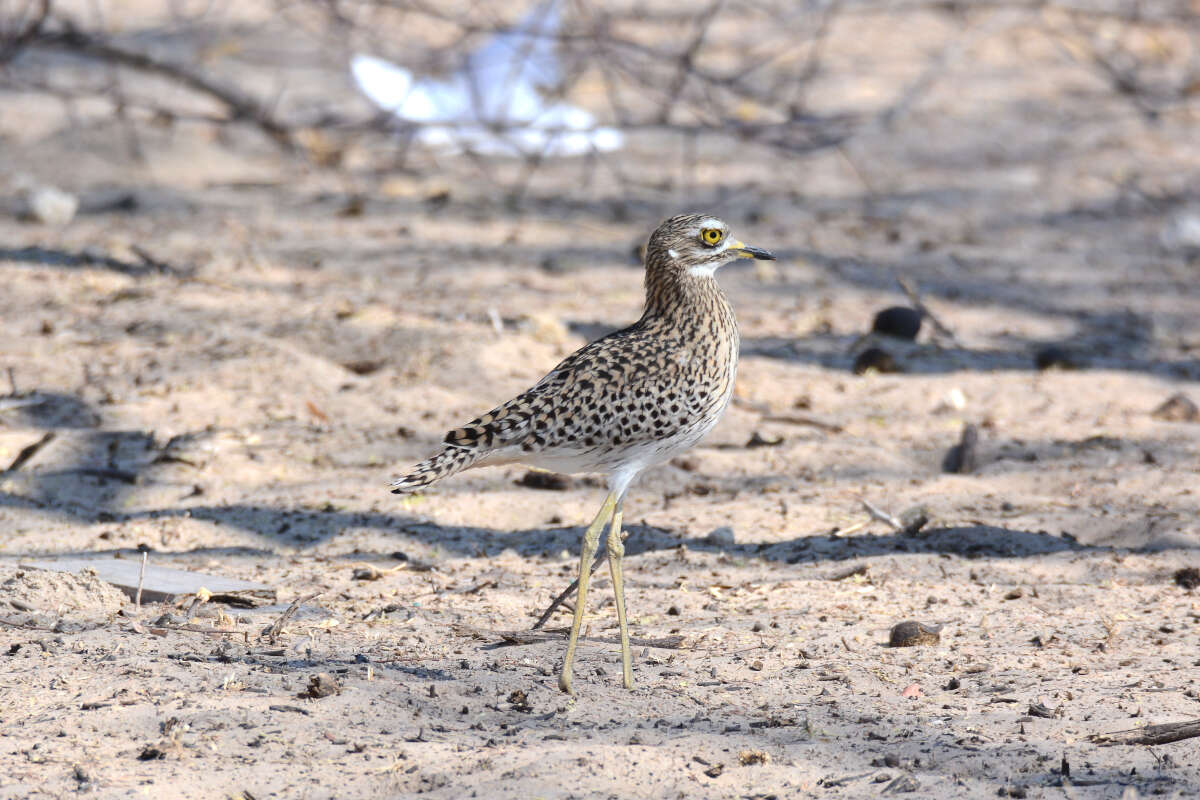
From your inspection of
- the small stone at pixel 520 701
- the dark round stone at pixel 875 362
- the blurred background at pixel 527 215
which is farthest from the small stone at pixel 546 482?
the small stone at pixel 520 701

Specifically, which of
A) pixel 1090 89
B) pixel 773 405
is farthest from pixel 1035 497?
pixel 1090 89

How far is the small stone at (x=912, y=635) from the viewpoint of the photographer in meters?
4.02

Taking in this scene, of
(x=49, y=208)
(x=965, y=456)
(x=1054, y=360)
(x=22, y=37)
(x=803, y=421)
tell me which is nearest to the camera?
(x=965, y=456)

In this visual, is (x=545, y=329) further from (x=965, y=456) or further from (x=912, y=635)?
(x=912, y=635)

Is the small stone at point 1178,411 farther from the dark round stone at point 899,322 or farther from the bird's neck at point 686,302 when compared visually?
the bird's neck at point 686,302

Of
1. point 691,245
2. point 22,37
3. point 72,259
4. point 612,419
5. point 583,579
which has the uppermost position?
point 691,245

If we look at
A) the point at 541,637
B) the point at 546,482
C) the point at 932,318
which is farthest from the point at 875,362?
the point at 541,637

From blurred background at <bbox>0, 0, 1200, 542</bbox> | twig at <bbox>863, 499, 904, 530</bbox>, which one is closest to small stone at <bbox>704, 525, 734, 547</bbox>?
twig at <bbox>863, 499, 904, 530</bbox>

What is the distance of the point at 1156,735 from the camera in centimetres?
328

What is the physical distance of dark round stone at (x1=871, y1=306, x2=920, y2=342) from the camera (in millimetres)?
6926

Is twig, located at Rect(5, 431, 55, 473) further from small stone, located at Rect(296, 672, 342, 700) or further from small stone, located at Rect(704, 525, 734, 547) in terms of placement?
small stone, located at Rect(704, 525, 734, 547)

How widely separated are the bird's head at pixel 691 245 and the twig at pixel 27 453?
2572 mm

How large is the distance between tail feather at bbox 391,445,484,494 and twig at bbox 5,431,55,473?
7.20ft

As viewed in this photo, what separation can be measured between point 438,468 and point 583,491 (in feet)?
5.63
